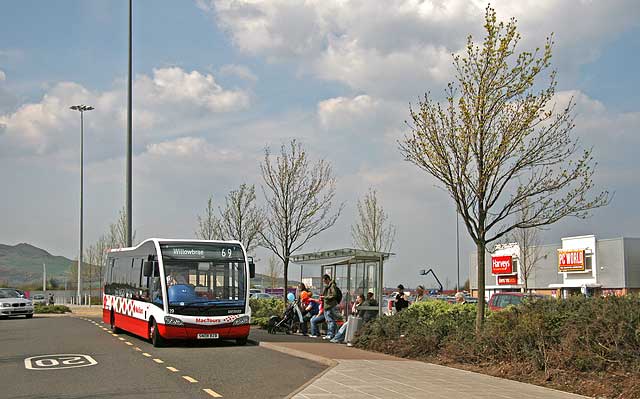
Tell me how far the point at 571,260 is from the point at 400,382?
4303cm

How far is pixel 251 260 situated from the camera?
70.9ft

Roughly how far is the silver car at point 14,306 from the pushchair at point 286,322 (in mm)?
19005

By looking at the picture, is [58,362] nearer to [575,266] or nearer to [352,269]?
[352,269]

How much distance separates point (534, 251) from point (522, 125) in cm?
4019

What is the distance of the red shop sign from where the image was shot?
194ft

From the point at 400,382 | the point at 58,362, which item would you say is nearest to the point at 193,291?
the point at 58,362

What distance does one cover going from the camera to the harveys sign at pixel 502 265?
192ft

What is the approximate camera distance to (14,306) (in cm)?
3862

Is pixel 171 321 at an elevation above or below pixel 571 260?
below

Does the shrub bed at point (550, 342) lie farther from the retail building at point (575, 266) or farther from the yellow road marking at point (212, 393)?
the retail building at point (575, 266)

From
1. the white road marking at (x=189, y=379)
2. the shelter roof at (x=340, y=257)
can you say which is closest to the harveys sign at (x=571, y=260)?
the shelter roof at (x=340, y=257)

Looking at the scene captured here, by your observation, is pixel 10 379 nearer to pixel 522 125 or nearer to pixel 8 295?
pixel 522 125

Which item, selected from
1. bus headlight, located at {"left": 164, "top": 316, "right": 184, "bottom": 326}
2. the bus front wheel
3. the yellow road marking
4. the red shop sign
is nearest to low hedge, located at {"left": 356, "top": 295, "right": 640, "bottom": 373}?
bus headlight, located at {"left": 164, "top": 316, "right": 184, "bottom": 326}

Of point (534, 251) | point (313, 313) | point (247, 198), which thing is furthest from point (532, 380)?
point (534, 251)
